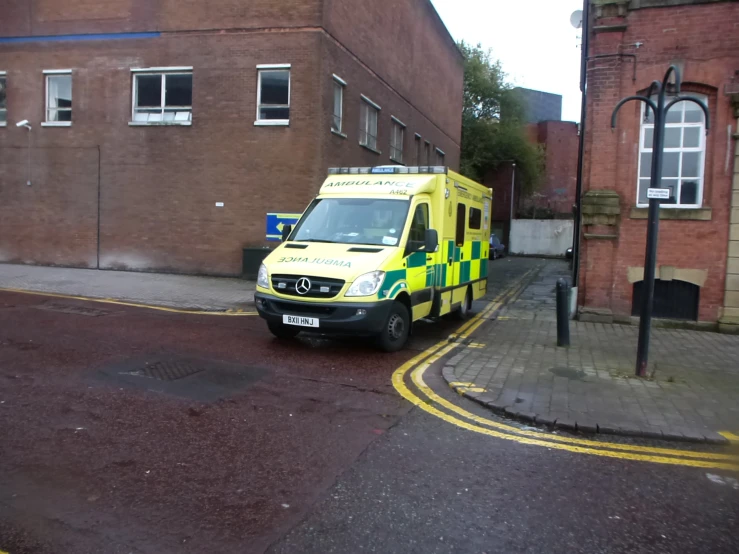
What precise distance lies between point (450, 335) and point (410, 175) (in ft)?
9.18

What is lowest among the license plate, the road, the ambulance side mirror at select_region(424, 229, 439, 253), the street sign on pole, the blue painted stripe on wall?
the road

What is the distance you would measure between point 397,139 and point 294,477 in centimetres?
2087

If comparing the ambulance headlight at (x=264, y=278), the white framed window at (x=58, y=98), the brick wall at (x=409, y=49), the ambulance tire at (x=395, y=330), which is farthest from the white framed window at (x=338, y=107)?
the ambulance tire at (x=395, y=330)

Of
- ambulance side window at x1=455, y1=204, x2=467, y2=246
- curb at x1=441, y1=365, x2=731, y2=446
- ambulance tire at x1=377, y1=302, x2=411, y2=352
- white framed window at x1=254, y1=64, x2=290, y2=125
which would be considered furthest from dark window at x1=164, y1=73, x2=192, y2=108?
curb at x1=441, y1=365, x2=731, y2=446

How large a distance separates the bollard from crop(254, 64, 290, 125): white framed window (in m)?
9.93

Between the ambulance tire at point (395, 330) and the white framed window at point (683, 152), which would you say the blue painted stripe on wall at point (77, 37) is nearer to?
the ambulance tire at point (395, 330)

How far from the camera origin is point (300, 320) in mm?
7906

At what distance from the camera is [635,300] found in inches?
451

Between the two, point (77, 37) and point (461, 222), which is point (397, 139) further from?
point (461, 222)

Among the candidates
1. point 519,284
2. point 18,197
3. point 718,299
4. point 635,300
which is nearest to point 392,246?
point 635,300

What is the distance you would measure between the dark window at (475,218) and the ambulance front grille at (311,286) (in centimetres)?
453

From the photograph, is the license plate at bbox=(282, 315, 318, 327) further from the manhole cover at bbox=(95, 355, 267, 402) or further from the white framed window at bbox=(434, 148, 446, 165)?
the white framed window at bbox=(434, 148, 446, 165)

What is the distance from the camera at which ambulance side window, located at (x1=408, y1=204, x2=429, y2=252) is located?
8.54 metres

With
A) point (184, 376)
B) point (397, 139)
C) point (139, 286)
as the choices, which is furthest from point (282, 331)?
point (397, 139)
